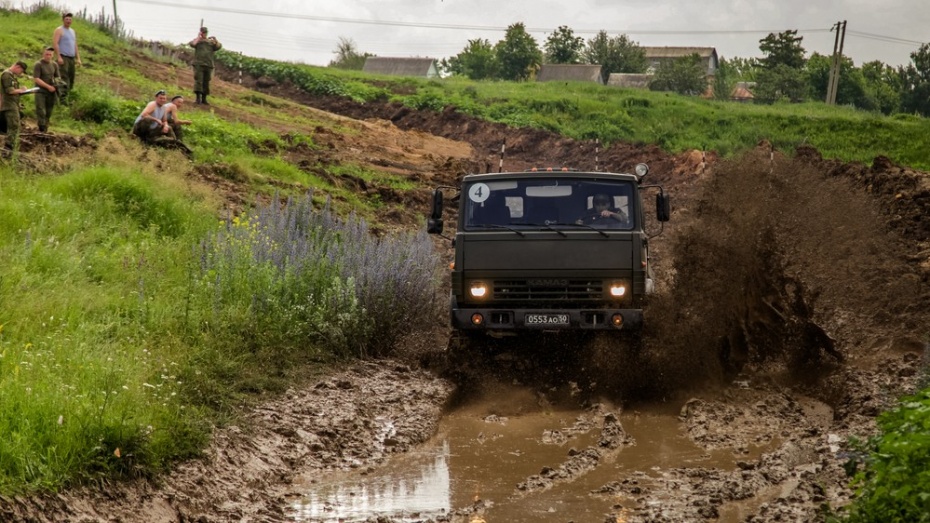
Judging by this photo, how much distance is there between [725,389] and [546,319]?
1963mm

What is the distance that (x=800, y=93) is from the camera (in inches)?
2982

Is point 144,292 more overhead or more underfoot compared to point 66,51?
more underfoot

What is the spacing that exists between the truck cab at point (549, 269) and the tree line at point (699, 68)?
60780mm

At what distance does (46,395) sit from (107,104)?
Result: 15.4 meters

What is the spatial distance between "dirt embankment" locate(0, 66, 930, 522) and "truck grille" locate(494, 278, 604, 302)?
0.74 m

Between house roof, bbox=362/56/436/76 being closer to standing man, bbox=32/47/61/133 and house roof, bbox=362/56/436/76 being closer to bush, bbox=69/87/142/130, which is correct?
bush, bbox=69/87/142/130

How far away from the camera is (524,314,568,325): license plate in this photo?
38.3ft

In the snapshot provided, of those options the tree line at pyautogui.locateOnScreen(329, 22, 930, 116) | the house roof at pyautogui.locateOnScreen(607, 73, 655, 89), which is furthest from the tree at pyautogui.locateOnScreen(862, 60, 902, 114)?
the house roof at pyautogui.locateOnScreen(607, 73, 655, 89)

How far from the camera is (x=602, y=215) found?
1212 cm

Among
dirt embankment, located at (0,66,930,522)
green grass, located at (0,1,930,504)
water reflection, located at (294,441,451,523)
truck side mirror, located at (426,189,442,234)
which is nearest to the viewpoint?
green grass, located at (0,1,930,504)

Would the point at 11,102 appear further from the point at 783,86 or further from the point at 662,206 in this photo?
the point at 783,86

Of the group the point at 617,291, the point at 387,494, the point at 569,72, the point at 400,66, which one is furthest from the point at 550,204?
the point at 400,66

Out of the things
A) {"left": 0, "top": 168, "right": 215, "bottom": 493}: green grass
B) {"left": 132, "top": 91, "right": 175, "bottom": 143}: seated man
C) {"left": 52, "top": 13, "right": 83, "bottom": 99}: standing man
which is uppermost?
{"left": 52, "top": 13, "right": 83, "bottom": 99}: standing man

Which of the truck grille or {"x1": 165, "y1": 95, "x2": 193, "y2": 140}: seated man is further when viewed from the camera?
{"x1": 165, "y1": 95, "x2": 193, "y2": 140}: seated man
